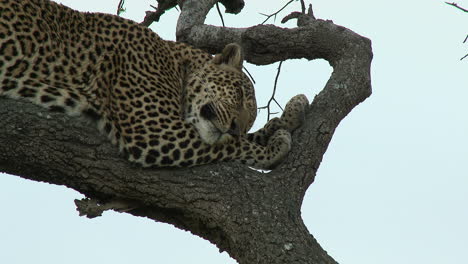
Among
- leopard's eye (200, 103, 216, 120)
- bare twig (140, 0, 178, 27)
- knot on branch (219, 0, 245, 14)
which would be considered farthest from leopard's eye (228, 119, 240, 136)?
knot on branch (219, 0, 245, 14)

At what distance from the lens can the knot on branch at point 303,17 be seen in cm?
961

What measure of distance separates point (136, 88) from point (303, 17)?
2.93 metres

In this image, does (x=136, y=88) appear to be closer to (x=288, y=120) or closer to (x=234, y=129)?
(x=234, y=129)

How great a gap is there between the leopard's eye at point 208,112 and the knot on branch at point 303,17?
216 cm

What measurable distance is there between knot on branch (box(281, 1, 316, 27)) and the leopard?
4.38ft

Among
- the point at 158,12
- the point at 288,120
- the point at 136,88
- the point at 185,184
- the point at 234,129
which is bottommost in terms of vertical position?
the point at 185,184

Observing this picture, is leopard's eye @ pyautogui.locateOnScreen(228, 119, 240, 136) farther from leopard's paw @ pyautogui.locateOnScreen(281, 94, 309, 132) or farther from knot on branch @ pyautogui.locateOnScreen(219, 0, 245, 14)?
knot on branch @ pyautogui.locateOnScreen(219, 0, 245, 14)

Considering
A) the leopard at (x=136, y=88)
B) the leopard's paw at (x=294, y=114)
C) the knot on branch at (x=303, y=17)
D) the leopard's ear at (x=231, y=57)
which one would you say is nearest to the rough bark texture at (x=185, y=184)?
the leopard at (x=136, y=88)

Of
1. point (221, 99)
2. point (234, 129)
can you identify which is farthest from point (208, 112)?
point (234, 129)

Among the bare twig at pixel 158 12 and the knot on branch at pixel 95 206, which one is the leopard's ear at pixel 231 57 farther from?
the knot on branch at pixel 95 206

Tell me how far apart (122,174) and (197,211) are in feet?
2.40

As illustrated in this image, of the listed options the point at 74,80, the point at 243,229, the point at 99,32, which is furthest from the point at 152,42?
the point at 243,229

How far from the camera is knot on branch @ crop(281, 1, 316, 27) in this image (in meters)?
9.61

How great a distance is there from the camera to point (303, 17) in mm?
9734
